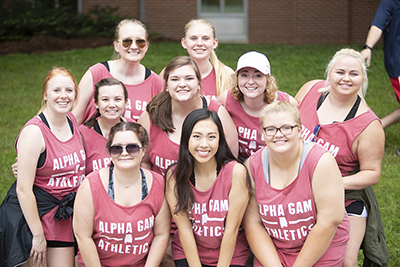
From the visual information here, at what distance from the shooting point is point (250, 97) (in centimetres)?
385

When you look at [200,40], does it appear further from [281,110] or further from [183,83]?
[281,110]

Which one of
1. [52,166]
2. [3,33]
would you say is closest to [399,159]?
[52,166]

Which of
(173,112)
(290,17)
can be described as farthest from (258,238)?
(290,17)

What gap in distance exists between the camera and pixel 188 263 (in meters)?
3.46

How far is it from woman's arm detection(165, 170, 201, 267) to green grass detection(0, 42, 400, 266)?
2672 mm

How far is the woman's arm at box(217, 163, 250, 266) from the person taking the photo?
3350 mm

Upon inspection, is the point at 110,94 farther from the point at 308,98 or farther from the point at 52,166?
the point at 308,98

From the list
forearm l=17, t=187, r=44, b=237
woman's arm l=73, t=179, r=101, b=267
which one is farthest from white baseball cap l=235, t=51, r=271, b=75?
forearm l=17, t=187, r=44, b=237

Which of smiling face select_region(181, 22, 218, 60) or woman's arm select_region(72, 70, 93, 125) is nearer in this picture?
woman's arm select_region(72, 70, 93, 125)

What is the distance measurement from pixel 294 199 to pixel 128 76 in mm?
2226

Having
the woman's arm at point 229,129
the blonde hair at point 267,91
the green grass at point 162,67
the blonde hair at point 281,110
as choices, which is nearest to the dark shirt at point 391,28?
the green grass at point 162,67

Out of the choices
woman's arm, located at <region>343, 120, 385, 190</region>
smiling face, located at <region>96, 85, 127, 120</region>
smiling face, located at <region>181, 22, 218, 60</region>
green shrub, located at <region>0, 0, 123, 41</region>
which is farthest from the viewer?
green shrub, located at <region>0, 0, 123, 41</region>

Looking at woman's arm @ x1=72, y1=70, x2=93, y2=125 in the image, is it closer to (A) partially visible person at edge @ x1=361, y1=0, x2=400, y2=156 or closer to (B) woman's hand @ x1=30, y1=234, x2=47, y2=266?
(B) woman's hand @ x1=30, y1=234, x2=47, y2=266

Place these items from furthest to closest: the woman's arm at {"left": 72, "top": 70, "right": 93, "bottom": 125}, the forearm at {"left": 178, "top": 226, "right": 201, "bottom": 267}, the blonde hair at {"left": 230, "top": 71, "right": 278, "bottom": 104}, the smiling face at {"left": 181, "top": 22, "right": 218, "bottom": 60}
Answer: the smiling face at {"left": 181, "top": 22, "right": 218, "bottom": 60}, the woman's arm at {"left": 72, "top": 70, "right": 93, "bottom": 125}, the blonde hair at {"left": 230, "top": 71, "right": 278, "bottom": 104}, the forearm at {"left": 178, "top": 226, "right": 201, "bottom": 267}
